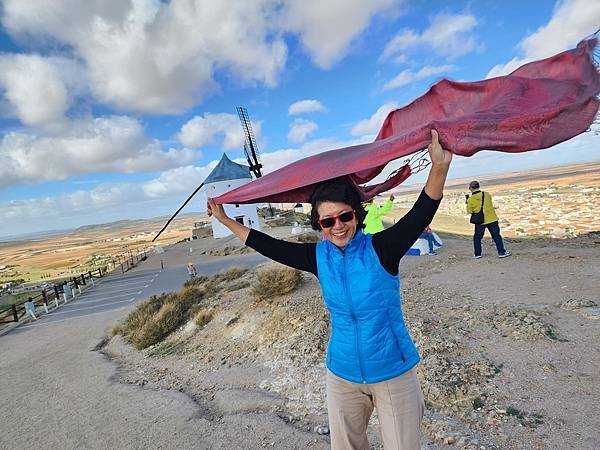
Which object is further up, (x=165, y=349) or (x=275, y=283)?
(x=275, y=283)

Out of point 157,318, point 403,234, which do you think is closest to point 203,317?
point 157,318

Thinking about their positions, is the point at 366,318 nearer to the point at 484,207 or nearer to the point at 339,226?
the point at 339,226

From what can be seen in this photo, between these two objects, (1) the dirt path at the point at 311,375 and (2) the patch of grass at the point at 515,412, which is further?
(1) the dirt path at the point at 311,375

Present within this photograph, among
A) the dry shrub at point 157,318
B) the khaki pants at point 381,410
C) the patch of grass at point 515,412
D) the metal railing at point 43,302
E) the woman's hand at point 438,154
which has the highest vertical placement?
the woman's hand at point 438,154

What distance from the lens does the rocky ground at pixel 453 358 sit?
341 cm

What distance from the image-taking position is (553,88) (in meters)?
1.97

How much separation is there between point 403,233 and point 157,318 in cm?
908

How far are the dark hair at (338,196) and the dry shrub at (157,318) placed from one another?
7.91m

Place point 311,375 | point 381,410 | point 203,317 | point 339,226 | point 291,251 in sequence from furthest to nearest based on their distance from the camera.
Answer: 1. point 203,317
2. point 311,375
3. point 291,251
4. point 339,226
5. point 381,410

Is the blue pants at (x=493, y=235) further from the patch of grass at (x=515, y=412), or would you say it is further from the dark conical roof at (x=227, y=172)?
the dark conical roof at (x=227, y=172)

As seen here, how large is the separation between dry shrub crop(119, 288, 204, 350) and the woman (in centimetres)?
777

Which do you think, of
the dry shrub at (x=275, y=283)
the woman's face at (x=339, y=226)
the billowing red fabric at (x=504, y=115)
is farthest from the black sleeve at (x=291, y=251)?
the dry shrub at (x=275, y=283)

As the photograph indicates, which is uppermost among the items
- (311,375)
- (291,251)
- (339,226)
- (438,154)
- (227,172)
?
(227,172)

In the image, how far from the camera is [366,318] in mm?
1936
